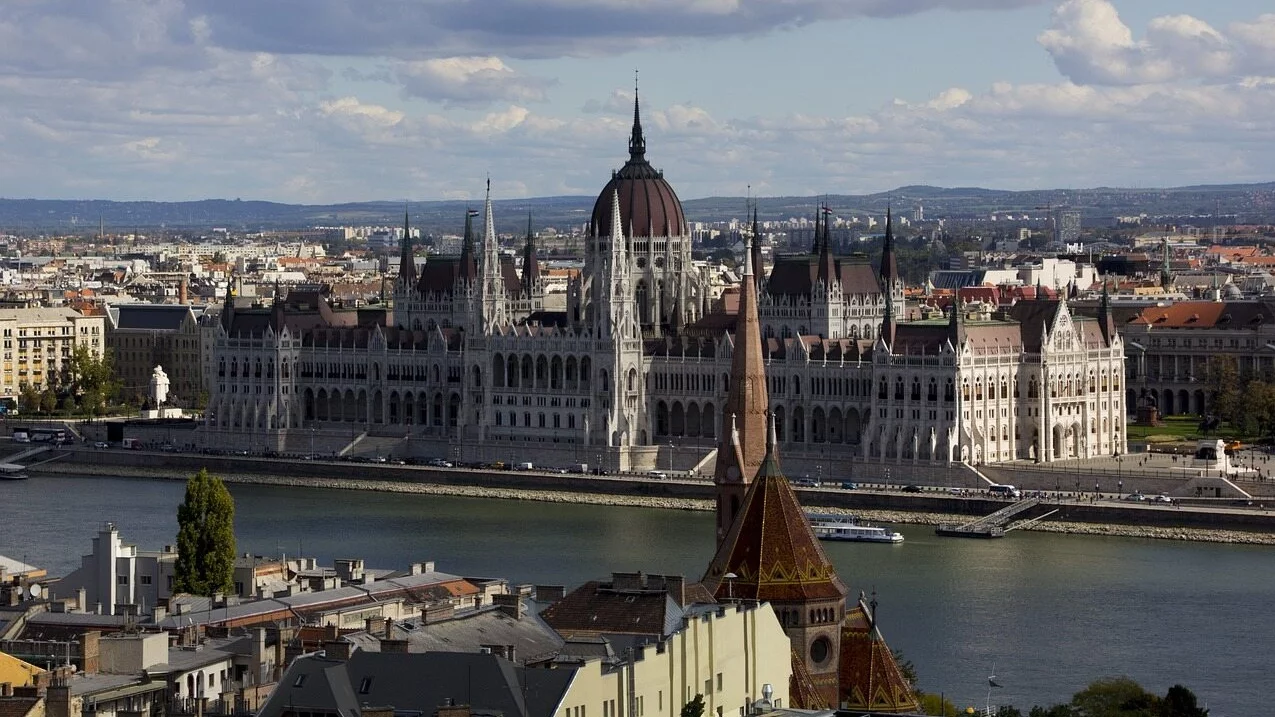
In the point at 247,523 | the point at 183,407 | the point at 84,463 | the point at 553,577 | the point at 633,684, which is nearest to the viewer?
the point at 633,684

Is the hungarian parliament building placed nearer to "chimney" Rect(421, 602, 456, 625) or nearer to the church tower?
the church tower

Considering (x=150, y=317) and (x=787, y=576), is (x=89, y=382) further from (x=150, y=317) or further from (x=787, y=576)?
(x=787, y=576)

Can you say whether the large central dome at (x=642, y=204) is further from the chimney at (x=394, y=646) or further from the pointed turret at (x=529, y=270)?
the chimney at (x=394, y=646)

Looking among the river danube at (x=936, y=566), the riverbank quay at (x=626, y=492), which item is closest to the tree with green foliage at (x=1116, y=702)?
the river danube at (x=936, y=566)

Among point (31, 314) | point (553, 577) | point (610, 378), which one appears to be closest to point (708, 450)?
point (610, 378)

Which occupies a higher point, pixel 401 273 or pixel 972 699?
pixel 401 273

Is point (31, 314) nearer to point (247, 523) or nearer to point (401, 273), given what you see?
point (401, 273)
